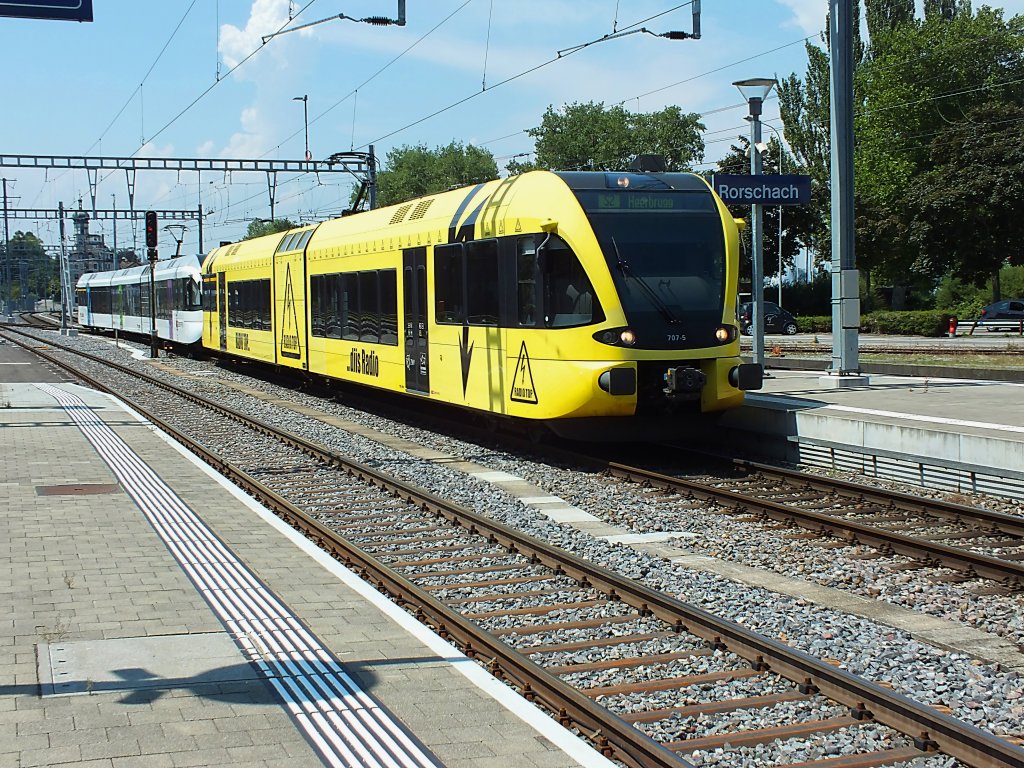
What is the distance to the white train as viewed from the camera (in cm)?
3669

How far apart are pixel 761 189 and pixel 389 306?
5.96 metres

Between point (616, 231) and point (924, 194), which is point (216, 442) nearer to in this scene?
point (616, 231)

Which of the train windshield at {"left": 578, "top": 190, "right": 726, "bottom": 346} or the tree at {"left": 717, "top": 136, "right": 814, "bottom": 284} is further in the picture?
the tree at {"left": 717, "top": 136, "right": 814, "bottom": 284}

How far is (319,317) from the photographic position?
2206 centimetres

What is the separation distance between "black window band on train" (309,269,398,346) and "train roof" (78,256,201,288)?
14503mm

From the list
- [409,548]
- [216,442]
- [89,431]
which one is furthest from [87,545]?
[89,431]

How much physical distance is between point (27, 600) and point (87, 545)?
1789 mm

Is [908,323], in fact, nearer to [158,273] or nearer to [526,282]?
[158,273]

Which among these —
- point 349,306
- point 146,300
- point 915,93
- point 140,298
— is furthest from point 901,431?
point 915,93

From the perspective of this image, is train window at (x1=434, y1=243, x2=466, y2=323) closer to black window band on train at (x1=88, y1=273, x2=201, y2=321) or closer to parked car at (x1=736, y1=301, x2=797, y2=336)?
black window band on train at (x1=88, y1=273, x2=201, y2=321)

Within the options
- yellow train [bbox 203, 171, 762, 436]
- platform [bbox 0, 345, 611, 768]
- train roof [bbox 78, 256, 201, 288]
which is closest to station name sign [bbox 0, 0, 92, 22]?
platform [bbox 0, 345, 611, 768]

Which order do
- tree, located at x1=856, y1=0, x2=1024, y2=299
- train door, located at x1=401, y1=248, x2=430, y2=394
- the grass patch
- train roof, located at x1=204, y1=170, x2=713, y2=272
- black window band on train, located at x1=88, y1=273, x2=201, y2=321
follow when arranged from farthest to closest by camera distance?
tree, located at x1=856, y1=0, x2=1024, y2=299 → black window band on train, located at x1=88, y1=273, x2=201, y2=321 → the grass patch → train door, located at x1=401, y1=248, x2=430, y2=394 → train roof, located at x1=204, y1=170, x2=713, y2=272

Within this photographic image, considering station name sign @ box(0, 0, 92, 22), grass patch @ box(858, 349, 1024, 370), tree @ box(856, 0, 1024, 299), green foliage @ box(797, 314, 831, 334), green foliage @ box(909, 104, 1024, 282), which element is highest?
tree @ box(856, 0, 1024, 299)

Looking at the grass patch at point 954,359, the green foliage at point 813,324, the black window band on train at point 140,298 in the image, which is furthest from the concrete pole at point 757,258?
the green foliage at point 813,324
